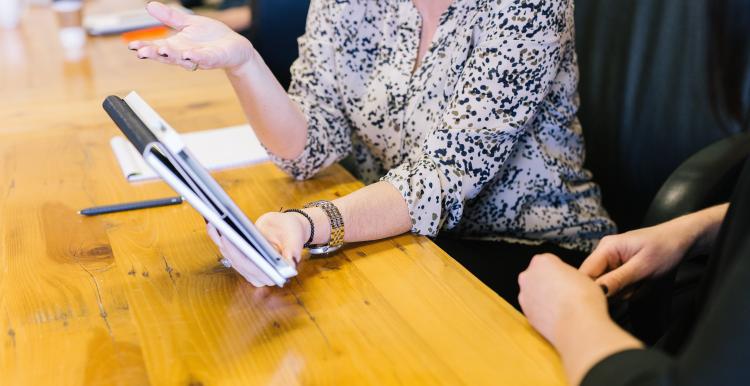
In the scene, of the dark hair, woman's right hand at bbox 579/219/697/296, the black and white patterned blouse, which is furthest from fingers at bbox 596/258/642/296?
the dark hair

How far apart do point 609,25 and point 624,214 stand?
0.39 metres

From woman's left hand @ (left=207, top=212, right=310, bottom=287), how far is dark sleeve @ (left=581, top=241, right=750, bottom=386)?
48 centimetres

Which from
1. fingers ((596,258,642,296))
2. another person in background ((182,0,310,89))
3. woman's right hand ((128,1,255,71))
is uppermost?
woman's right hand ((128,1,255,71))

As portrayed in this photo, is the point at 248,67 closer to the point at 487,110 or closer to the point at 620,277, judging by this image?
the point at 487,110

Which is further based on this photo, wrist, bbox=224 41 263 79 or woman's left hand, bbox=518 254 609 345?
wrist, bbox=224 41 263 79

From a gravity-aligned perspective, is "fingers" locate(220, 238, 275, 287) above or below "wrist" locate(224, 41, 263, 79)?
below

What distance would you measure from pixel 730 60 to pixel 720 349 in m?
0.92

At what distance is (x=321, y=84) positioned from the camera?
1579 millimetres

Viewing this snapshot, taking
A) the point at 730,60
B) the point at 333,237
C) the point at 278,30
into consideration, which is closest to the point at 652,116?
the point at 730,60

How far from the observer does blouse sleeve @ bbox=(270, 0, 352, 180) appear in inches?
60.5

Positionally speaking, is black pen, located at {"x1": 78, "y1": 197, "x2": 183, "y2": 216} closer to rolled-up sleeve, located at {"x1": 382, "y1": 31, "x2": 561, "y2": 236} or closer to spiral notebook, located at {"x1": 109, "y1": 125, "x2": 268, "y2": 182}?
spiral notebook, located at {"x1": 109, "y1": 125, "x2": 268, "y2": 182}

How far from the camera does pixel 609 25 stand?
5.28ft

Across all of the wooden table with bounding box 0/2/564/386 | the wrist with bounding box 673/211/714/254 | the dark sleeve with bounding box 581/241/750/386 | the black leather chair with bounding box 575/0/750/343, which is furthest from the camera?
the black leather chair with bounding box 575/0/750/343

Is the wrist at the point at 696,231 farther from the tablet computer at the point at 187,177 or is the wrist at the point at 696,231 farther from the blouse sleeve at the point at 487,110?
the tablet computer at the point at 187,177
